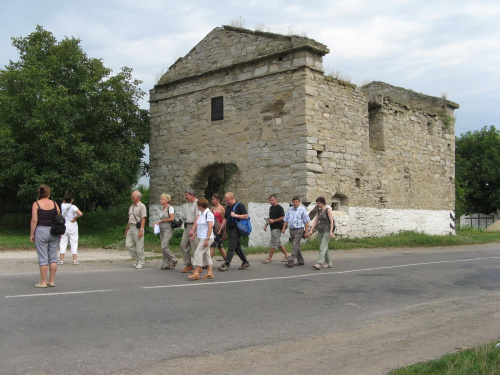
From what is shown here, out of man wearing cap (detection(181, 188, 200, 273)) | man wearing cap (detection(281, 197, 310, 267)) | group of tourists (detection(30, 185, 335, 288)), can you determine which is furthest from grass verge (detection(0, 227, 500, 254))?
man wearing cap (detection(181, 188, 200, 273))

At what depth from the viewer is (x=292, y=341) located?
18.3 feet

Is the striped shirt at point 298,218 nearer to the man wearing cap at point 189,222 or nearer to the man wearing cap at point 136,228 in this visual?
the man wearing cap at point 189,222

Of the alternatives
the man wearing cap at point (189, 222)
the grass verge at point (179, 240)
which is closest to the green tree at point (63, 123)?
the grass verge at point (179, 240)

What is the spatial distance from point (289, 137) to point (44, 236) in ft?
31.9

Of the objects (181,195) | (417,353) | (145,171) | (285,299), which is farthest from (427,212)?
(417,353)

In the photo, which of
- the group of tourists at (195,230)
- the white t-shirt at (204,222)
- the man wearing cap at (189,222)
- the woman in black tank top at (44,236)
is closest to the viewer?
the woman in black tank top at (44,236)

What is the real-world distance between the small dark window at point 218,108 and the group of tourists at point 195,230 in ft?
22.0

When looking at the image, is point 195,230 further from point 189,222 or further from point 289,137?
point 289,137

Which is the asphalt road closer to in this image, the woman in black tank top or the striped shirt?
the woman in black tank top

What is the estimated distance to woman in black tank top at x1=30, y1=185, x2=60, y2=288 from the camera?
8.13 meters

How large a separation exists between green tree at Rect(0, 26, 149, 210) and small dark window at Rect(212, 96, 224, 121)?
12.3ft

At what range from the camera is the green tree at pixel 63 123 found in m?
17.3

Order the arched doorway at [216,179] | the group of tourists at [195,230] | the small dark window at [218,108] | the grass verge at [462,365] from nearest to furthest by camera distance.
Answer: the grass verge at [462,365] → the group of tourists at [195,230] → the small dark window at [218,108] → the arched doorway at [216,179]

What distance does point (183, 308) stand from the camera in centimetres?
690
